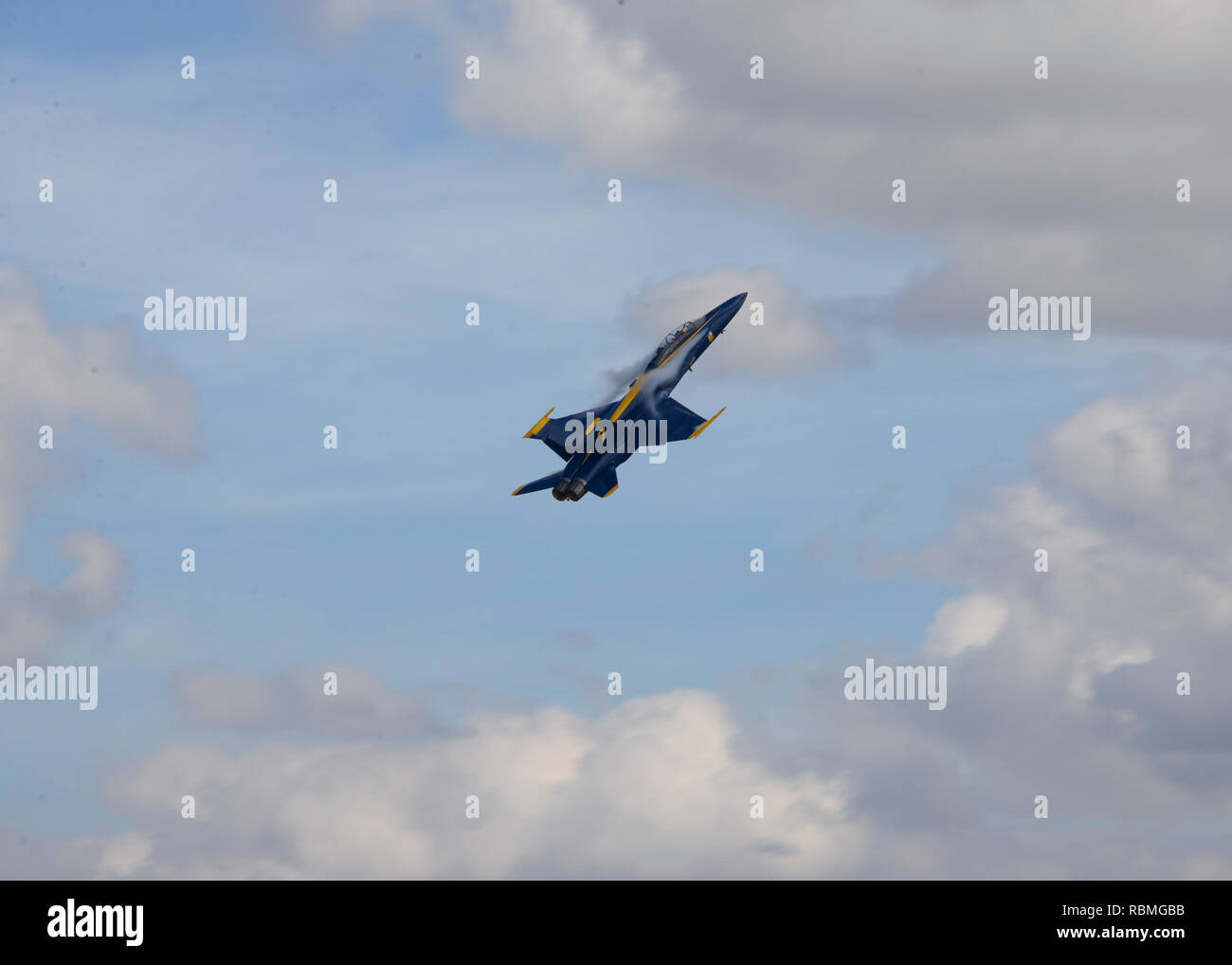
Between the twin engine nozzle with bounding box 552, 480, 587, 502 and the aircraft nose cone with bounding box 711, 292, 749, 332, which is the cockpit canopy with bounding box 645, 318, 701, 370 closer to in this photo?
the aircraft nose cone with bounding box 711, 292, 749, 332

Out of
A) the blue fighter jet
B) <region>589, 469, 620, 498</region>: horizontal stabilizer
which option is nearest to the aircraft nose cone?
the blue fighter jet

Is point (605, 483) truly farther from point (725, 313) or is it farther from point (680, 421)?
point (725, 313)

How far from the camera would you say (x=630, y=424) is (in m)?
135

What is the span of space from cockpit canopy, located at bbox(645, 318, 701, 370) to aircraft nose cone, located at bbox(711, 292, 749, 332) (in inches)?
70.7

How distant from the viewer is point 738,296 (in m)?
153

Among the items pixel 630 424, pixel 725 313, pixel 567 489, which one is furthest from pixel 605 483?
pixel 725 313

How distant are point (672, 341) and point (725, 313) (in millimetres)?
7121

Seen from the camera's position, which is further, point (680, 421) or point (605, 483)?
point (680, 421)

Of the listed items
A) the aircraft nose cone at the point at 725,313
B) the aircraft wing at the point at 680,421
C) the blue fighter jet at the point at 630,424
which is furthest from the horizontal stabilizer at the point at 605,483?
the aircraft nose cone at the point at 725,313
